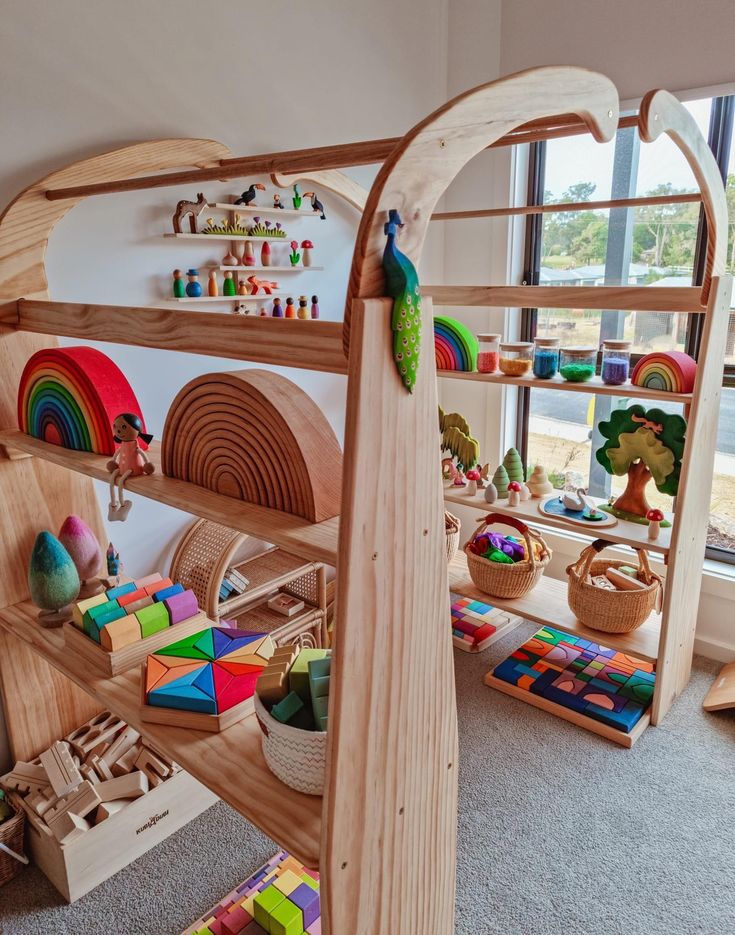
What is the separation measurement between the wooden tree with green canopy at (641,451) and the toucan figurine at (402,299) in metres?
1.57

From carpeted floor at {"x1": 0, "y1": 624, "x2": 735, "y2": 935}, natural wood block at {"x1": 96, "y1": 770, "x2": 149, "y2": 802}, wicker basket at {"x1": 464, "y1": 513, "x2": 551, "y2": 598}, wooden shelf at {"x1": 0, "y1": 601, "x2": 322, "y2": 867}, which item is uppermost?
wooden shelf at {"x1": 0, "y1": 601, "x2": 322, "y2": 867}

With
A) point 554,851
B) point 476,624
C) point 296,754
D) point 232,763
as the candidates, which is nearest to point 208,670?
point 232,763

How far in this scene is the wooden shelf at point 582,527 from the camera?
2.20 meters

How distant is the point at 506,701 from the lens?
2.41 m

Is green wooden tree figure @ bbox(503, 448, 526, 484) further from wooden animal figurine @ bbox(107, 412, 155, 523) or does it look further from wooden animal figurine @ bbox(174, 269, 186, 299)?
Answer: wooden animal figurine @ bbox(107, 412, 155, 523)

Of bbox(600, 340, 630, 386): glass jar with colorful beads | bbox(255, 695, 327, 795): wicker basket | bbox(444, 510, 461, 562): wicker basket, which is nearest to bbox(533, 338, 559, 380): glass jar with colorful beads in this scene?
bbox(600, 340, 630, 386): glass jar with colorful beads

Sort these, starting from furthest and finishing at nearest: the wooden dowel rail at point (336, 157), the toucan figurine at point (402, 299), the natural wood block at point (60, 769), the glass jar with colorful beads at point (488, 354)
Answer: the glass jar with colorful beads at point (488, 354) → the natural wood block at point (60, 769) → the wooden dowel rail at point (336, 157) → the toucan figurine at point (402, 299)

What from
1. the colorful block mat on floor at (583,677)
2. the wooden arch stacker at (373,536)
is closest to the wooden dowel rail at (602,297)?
the wooden arch stacker at (373,536)

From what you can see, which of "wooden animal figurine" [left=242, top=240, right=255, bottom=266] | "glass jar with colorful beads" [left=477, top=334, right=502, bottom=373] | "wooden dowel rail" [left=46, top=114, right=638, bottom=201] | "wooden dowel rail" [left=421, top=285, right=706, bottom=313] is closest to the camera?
"wooden dowel rail" [left=46, top=114, right=638, bottom=201]

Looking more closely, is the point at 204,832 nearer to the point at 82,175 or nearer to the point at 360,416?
the point at 360,416

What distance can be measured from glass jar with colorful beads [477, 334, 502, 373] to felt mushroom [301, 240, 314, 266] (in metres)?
0.70

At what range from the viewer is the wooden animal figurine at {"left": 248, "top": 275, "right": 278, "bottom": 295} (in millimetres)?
2318

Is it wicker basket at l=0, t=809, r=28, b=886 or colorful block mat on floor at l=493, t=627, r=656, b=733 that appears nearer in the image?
wicker basket at l=0, t=809, r=28, b=886

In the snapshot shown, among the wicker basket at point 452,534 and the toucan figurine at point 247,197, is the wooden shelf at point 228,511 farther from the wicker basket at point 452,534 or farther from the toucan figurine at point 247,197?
the wicker basket at point 452,534
